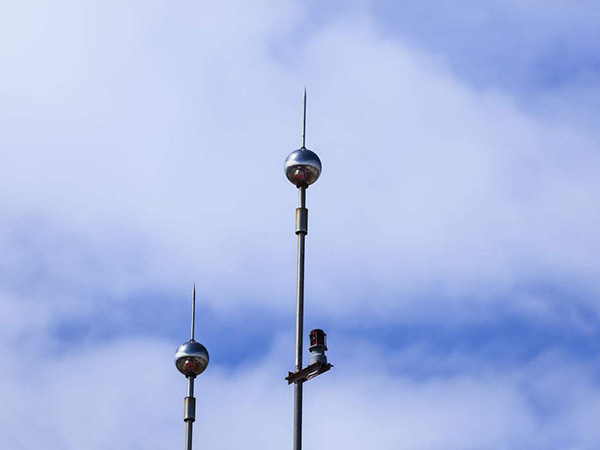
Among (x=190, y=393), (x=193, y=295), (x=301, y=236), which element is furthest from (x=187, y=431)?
(x=301, y=236)

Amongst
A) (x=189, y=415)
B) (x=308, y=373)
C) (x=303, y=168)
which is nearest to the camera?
(x=308, y=373)

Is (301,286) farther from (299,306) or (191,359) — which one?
(191,359)

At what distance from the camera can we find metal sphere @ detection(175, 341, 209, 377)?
57562 millimetres

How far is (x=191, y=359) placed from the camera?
189 ft

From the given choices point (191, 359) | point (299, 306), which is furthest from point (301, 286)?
point (191, 359)

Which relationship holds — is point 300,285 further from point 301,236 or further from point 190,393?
point 190,393

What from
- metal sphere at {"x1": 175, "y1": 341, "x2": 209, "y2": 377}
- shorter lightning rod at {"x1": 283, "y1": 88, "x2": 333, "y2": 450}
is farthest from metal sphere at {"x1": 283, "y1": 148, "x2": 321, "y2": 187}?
metal sphere at {"x1": 175, "y1": 341, "x2": 209, "y2": 377}

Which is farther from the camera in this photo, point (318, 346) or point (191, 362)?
point (191, 362)

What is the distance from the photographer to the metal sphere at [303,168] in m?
51.0

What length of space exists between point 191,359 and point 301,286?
9.20 m

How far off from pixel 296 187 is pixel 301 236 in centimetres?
175

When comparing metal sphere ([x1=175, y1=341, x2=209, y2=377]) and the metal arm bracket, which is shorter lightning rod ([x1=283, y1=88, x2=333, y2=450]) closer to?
the metal arm bracket

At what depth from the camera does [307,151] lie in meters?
51.2

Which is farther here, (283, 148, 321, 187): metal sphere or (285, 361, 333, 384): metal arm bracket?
(283, 148, 321, 187): metal sphere
